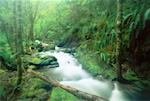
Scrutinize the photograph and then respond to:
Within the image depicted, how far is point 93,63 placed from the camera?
7.49 m

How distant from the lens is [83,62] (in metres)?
8.23

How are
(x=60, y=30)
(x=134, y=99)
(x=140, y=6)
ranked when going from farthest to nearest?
(x=60, y=30) < (x=140, y=6) < (x=134, y=99)

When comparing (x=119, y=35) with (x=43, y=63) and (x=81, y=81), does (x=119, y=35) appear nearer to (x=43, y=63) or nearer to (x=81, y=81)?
(x=81, y=81)

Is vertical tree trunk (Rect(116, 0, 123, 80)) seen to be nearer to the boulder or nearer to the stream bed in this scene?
the stream bed

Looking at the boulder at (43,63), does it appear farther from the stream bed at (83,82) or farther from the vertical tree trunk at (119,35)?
the vertical tree trunk at (119,35)

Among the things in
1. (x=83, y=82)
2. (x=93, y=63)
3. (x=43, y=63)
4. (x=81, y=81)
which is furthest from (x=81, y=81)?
(x=43, y=63)

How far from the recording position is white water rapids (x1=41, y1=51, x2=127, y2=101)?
17.7ft

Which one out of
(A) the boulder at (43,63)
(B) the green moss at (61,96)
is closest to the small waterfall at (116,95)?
(B) the green moss at (61,96)

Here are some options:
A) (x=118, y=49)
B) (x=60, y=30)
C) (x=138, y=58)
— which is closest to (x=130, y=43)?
(x=138, y=58)

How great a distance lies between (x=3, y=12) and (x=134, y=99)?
4.22 m

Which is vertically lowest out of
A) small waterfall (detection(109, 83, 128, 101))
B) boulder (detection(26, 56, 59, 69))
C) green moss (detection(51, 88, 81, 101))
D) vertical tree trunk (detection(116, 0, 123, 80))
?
small waterfall (detection(109, 83, 128, 101))

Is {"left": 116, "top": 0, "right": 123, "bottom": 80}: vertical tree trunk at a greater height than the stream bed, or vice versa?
{"left": 116, "top": 0, "right": 123, "bottom": 80}: vertical tree trunk

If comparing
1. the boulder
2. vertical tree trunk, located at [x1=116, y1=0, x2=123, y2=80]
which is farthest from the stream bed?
vertical tree trunk, located at [x1=116, y1=0, x2=123, y2=80]

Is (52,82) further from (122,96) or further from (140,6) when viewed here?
(140,6)
